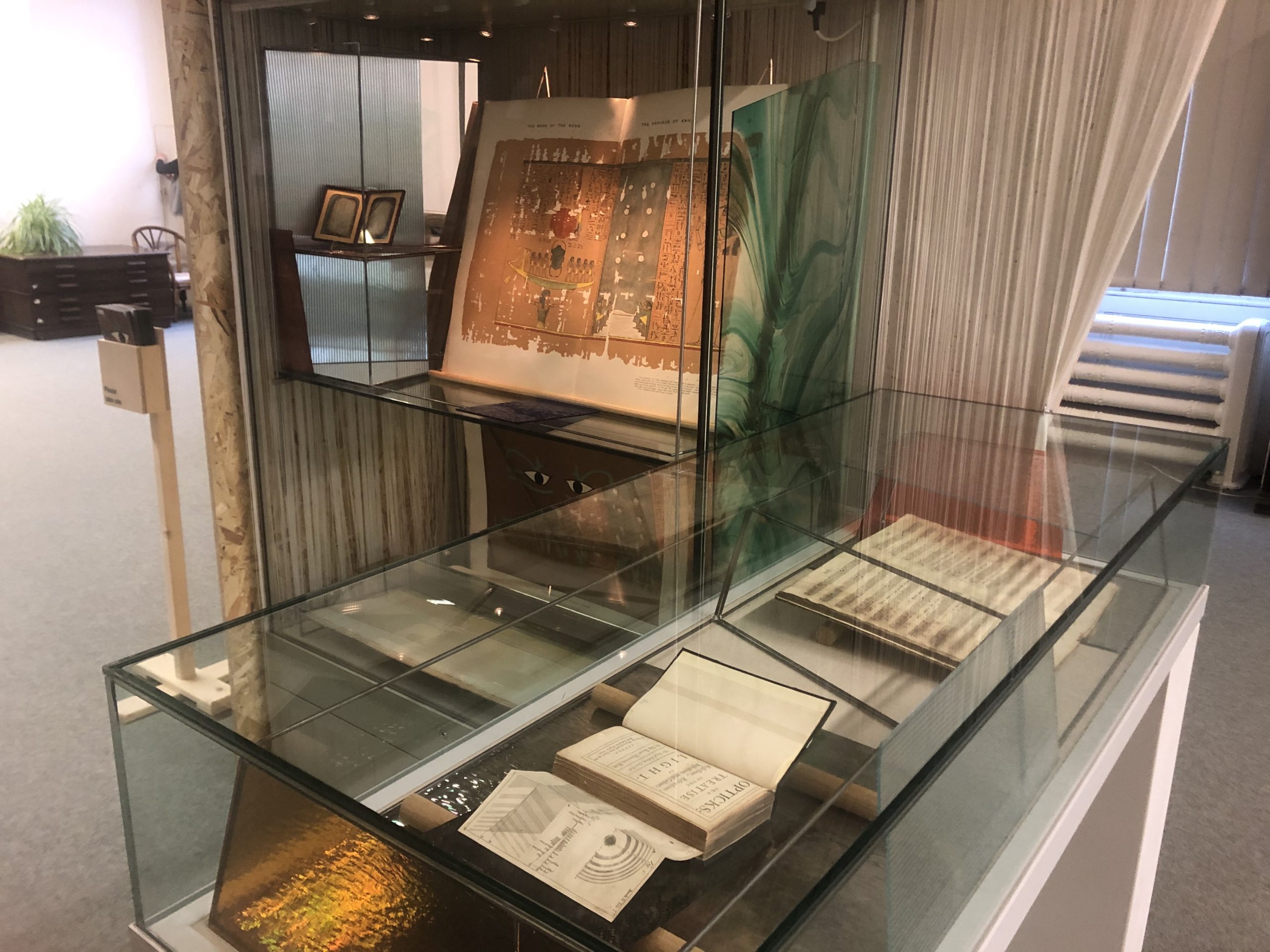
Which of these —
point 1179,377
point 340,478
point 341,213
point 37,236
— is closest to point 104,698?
point 340,478

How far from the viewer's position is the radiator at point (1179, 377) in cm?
402

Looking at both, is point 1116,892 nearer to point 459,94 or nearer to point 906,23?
point 906,23

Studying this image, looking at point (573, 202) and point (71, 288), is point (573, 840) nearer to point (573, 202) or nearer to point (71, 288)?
point (573, 202)

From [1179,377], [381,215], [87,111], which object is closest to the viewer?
[381,215]

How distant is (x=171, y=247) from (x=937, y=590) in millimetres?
8742

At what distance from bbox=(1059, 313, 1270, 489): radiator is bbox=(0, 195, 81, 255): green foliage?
22.0ft

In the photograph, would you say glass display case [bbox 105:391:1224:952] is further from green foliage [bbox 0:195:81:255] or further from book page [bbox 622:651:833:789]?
green foliage [bbox 0:195:81:255]

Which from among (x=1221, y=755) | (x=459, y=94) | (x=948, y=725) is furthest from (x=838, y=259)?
(x=1221, y=755)

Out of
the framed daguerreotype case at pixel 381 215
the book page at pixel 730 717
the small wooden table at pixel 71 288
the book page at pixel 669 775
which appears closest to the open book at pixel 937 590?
the book page at pixel 730 717

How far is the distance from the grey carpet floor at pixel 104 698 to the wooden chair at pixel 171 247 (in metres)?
3.31

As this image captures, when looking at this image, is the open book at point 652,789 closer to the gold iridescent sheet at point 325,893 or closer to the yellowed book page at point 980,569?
the gold iridescent sheet at point 325,893

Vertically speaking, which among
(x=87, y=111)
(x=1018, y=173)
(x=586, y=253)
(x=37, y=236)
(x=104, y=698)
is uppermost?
(x=87, y=111)

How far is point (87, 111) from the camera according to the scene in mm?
8133

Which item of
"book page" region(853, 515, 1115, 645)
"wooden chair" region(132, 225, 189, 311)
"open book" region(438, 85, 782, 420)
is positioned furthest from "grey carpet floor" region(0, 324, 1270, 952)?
"wooden chair" region(132, 225, 189, 311)
